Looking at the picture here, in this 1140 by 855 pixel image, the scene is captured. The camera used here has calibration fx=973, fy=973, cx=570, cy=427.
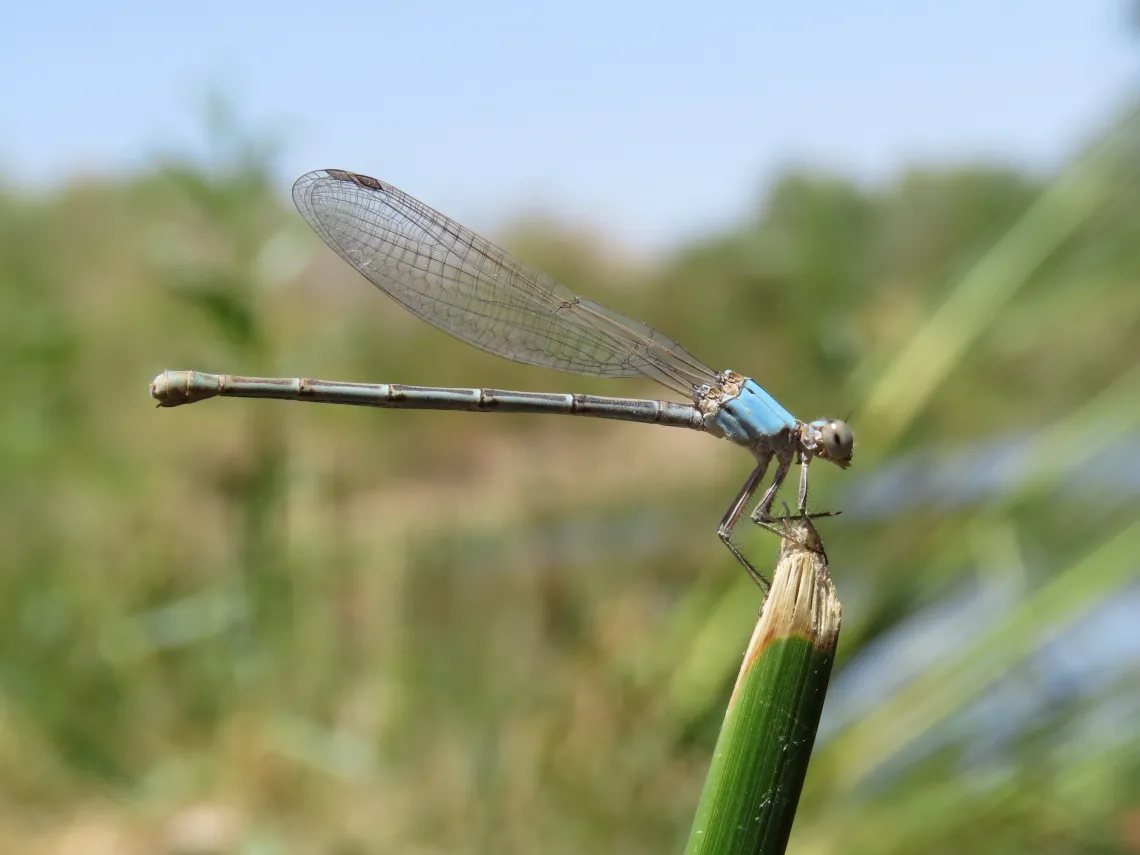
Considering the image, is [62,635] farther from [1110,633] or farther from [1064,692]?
[1110,633]

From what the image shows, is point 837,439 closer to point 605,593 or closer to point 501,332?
point 501,332

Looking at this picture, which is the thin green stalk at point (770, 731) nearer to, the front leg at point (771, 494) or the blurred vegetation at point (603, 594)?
the front leg at point (771, 494)

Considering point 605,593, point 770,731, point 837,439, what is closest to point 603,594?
point 605,593

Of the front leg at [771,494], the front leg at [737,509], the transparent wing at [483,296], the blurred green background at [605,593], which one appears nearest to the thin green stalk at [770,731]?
the front leg at [737,509]

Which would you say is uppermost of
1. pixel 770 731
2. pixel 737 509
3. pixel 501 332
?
pixel 501 332

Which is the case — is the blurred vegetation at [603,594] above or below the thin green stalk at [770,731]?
above

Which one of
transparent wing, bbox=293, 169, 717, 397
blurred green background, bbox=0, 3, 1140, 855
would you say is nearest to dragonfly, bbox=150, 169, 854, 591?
transparent wing, bbox=293, 169, 717, 397

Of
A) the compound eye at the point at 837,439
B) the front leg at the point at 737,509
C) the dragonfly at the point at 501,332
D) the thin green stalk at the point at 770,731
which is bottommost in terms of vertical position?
the thin green stalk at the point at 770,731
